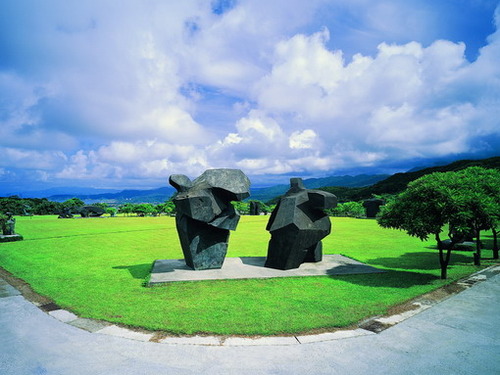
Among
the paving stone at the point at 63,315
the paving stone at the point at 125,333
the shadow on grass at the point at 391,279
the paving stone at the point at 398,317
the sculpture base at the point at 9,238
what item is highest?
the sculpture base at the point at 9,238

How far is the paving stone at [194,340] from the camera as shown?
231 inches

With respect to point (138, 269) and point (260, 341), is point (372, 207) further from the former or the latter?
point (260, 341)

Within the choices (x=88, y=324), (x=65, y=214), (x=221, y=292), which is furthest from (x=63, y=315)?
(x=65, y=214)

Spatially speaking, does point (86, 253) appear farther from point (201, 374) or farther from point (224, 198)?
point (201, 374)

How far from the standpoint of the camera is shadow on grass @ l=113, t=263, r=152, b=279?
11.1 metres

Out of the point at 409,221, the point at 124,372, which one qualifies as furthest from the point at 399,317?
the point at 124,372

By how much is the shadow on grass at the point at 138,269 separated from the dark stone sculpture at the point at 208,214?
1602mm

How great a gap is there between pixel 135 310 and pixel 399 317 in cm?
617

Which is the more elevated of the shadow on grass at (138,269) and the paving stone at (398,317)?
the shadow on grass at (138,269)

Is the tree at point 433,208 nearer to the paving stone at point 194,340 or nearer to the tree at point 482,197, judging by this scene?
the tree at point 482,197

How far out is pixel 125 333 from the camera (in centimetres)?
627

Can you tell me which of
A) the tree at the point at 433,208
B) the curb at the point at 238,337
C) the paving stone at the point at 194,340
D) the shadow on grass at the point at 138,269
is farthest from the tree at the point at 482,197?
the shadow on grass at the point at 138,269

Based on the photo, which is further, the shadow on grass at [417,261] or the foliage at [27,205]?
the foliage at [27,205]

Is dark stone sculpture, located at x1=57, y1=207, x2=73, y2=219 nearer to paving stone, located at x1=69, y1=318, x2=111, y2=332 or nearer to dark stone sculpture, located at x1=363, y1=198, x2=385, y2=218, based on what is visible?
dark stone sculpture, located at x1=363, y1=198, x2=385, y2=218
